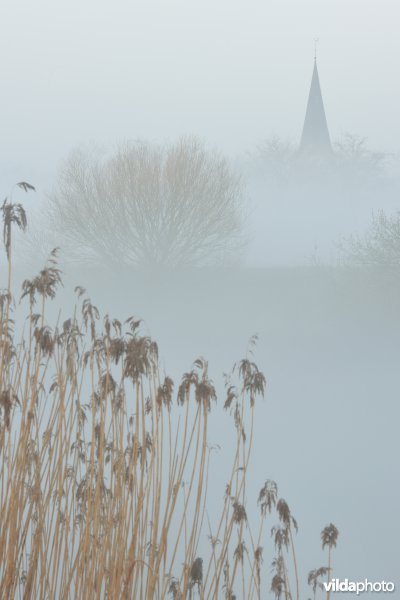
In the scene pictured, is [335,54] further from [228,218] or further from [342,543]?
[342,543]

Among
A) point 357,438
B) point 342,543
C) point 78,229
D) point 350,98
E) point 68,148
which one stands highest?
point 350,98

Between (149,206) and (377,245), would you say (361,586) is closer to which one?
(377,245)

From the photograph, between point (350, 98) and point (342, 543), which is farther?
point (350, 98)

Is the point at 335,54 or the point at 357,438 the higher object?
the point at 335,54

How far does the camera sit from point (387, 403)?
204 inches

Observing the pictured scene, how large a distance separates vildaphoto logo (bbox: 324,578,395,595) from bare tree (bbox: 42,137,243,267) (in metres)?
2.39

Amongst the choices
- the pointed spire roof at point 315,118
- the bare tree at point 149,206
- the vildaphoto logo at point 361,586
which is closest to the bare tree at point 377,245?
the pointed spire roof at point 315,118

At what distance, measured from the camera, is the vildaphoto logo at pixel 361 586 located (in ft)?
13.8

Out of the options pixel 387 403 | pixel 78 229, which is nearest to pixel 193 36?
pixel 78 229

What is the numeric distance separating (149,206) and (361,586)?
332 cm

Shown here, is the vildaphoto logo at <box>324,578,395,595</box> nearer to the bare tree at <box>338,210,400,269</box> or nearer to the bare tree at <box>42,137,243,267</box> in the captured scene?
the bare tree at <box>338,210,400,269</box>

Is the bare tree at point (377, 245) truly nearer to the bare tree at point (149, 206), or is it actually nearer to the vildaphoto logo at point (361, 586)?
the bare tree at point (149, 206)

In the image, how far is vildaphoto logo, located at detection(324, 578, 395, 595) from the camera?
4219mm

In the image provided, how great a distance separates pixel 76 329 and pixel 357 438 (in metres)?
3.37
